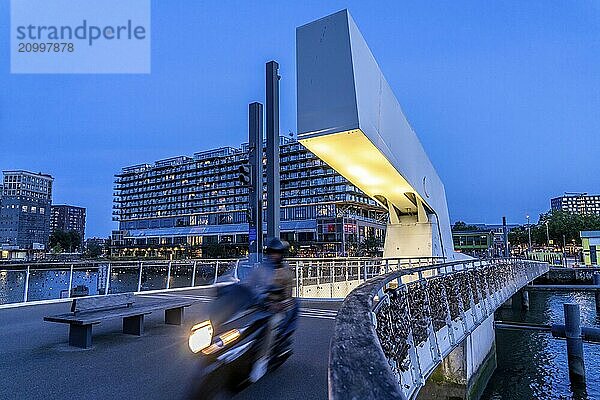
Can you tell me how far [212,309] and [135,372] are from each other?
2207 mm

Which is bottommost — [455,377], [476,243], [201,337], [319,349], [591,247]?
[455,377]

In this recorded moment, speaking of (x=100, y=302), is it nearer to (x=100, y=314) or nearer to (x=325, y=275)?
(x=100, y=314)

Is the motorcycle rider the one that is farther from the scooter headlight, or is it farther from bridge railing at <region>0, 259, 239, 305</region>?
bridge railing at <region>0, 259, 239, 305</region>

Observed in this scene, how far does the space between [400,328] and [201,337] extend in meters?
2.25

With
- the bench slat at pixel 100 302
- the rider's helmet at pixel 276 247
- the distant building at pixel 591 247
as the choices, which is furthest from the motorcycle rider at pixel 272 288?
the distant building at pixel 591 247

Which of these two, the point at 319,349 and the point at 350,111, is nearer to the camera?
the point at 319,349

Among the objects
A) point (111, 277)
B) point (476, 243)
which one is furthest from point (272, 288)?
point (476, 243)

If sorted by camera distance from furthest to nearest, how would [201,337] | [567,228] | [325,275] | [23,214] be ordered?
[23,214] < [567,228] < [325,275] < [201,337]

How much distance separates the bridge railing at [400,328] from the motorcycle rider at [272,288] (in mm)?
1001

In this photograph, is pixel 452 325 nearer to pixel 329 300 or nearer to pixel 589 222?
pixel 329 300

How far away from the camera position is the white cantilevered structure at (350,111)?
10.8m

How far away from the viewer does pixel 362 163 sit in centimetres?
1382

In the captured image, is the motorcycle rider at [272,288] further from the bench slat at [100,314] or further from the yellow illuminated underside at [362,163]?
the yellow illuminated underside at [362,163]

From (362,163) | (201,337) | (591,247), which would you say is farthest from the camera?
(591,247)
